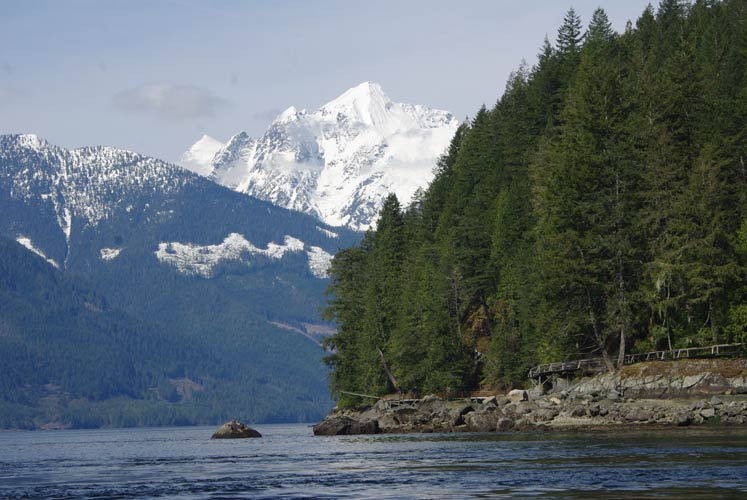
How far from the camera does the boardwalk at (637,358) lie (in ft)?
266

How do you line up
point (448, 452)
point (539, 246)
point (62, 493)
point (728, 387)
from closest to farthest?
point (62, 493) → point (448, 452) → point (728, 387) → point (539, 246)

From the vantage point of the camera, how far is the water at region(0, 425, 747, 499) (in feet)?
141

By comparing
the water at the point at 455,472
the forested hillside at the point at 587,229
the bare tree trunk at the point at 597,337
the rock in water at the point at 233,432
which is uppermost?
the forested hillside at the point at 587,229

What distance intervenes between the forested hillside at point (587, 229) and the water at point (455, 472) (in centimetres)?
1659

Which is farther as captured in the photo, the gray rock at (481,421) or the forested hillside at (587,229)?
the gray rock at (481,421)

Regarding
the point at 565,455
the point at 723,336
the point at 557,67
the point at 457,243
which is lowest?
the point at 565,455

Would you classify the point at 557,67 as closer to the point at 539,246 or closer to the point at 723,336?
the point at 539,246

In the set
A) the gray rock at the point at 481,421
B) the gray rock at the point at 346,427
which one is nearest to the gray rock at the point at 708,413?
the gray rock at the point at 481,421

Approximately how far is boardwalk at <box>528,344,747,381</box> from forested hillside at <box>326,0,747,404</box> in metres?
1.09

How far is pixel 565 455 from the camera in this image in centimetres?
5797

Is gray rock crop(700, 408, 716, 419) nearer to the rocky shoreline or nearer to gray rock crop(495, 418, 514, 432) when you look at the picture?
the rocky shoreline

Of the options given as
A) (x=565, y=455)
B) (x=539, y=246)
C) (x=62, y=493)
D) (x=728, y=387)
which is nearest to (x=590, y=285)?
(x=539, y=246)

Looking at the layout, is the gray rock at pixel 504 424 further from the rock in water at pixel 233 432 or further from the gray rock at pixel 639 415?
the rock in water at pixel 233 432

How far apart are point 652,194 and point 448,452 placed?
3142cm
